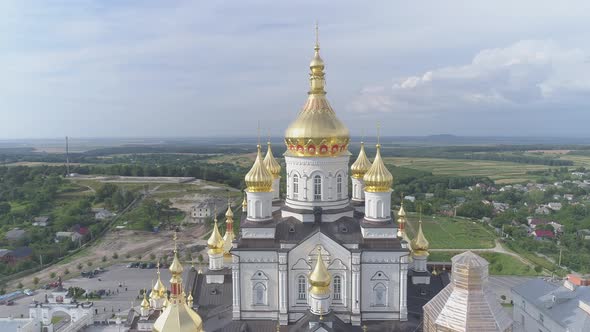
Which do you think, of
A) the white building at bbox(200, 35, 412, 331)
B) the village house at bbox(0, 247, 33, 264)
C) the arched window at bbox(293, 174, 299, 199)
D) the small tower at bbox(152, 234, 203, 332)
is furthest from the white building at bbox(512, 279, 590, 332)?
the village house at bbox(0, 247, 33, 264)

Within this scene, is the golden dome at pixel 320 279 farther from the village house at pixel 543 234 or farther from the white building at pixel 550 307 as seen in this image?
the village house at pixel 543 234

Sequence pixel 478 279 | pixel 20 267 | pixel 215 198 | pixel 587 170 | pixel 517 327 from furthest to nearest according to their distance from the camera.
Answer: pixel 587 170
pixel 215 198
pixel 20 267
pixel 517 327
pixel 478 279

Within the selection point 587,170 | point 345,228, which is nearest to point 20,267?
point 345,228

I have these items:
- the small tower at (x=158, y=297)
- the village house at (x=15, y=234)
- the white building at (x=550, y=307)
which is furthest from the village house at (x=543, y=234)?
the village house at (x=15, y=234)

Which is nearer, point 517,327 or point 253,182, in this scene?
point 253,182

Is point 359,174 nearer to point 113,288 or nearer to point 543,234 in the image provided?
point 113,288

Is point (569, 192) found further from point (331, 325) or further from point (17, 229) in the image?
point (17, 229)
